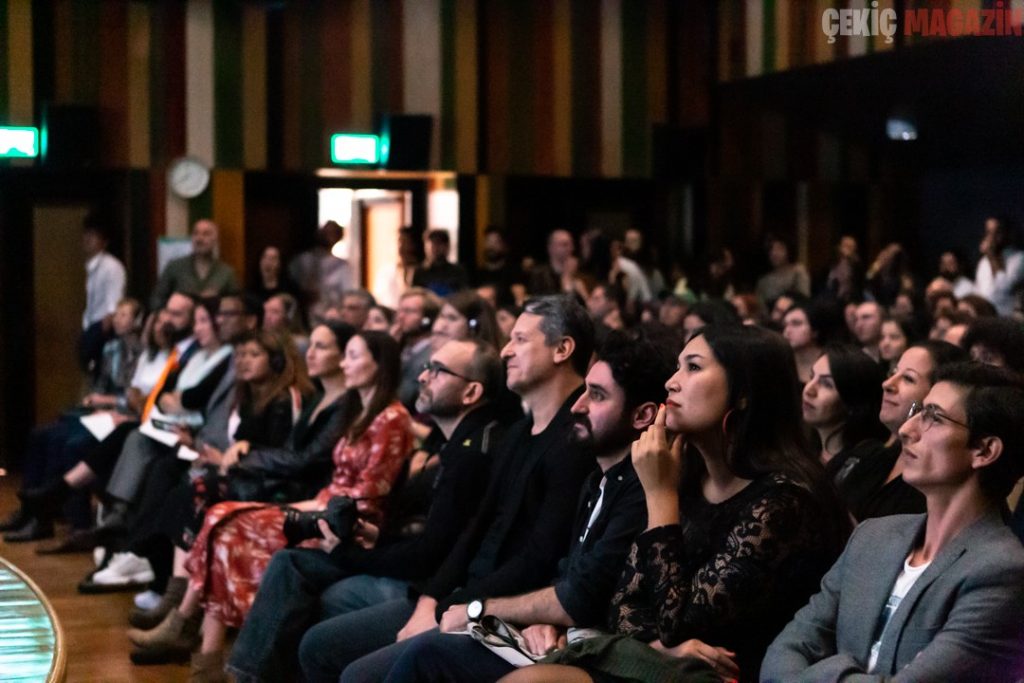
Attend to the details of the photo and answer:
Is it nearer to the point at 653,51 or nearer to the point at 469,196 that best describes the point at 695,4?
the point at 653,51

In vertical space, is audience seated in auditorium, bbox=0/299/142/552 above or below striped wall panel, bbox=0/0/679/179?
below

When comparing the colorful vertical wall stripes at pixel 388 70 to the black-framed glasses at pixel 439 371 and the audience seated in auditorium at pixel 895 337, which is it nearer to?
the audience seated in auditorium at pixel 895 337

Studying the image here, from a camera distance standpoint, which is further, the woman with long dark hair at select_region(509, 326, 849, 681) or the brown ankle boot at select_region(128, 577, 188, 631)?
the brown ankle boot at select_region(128, 577, 188, 631)

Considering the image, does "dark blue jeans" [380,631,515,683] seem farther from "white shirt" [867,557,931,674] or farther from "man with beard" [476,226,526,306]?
"man with beard" [476,226,526,306]

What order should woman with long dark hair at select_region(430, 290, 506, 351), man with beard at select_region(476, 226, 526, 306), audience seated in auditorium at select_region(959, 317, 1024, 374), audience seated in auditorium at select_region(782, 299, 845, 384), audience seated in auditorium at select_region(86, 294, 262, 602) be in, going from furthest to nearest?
man with beard at select_region(476, 226, 526, 306)
audience seated in auditorium at select_region(86, 294, 262, 602)
audience seated in auditorium at select_region(782, 299, 845, 384)
woman with long dark hair at select_region(430, 290, 506, 351)
audience seated in auditorium at select_region(959, 317, 1024, 374)

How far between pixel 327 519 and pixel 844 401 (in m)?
1.51

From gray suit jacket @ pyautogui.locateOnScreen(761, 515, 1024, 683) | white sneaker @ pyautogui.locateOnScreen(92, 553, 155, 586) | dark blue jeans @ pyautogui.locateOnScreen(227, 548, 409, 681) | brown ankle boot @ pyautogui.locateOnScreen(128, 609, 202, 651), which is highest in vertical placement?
gray suit jacket @ pyautogui.locateOnScreen(761, 515, 1024, 683)

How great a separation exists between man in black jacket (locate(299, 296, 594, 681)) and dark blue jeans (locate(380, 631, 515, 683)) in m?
0.37

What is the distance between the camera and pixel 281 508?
4.93 meters

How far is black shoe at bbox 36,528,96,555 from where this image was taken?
24.1 ft

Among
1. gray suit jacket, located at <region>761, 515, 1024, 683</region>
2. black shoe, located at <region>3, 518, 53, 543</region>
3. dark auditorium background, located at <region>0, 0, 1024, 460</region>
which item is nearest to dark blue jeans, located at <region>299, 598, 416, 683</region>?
gray suit jacket, located at <region>761, 515, 1024, 683</region>

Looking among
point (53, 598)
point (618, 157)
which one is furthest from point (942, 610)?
point (618, 157)

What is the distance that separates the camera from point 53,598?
637 cm

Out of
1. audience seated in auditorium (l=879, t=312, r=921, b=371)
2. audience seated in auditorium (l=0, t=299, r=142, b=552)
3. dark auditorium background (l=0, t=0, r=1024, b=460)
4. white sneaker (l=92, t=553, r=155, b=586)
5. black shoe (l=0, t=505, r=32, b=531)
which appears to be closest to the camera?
audience seated in auditorium (l=879, t=312, r=921, b=371)
